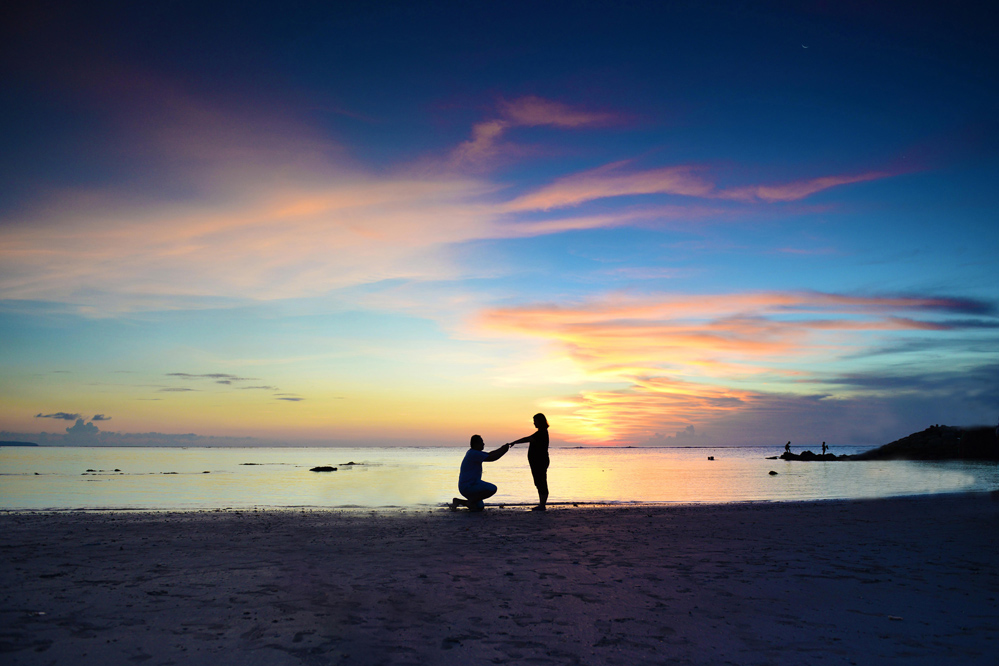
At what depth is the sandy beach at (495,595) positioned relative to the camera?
6.07m

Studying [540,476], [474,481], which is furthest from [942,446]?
[474,481]

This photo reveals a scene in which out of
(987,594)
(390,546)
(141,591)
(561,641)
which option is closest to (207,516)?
(390,546)

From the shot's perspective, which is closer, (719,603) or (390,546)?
(719,603)

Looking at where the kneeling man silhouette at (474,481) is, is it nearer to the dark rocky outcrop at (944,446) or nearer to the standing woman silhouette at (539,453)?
the standing woman silhouette at (539,453)

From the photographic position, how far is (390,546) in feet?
38.0

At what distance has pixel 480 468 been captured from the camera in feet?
61.7

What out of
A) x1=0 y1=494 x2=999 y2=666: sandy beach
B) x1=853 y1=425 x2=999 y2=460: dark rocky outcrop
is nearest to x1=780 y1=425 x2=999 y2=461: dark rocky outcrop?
x1=853 y1=425 x2=999 y2=460: dark rocky outcrop

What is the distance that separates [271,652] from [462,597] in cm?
267

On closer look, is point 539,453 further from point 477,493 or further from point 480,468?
point 477,493

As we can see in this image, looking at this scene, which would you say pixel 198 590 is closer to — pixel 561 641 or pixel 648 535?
pixel 561 641

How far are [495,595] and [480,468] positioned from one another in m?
10.9

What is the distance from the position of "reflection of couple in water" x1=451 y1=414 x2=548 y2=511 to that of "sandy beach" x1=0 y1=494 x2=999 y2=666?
400 cm

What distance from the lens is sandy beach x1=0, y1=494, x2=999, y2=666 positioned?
19.9 feet

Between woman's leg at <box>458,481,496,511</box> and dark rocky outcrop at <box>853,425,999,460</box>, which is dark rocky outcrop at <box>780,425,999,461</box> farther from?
woman's leg at <box>458,481,496,511</box>
